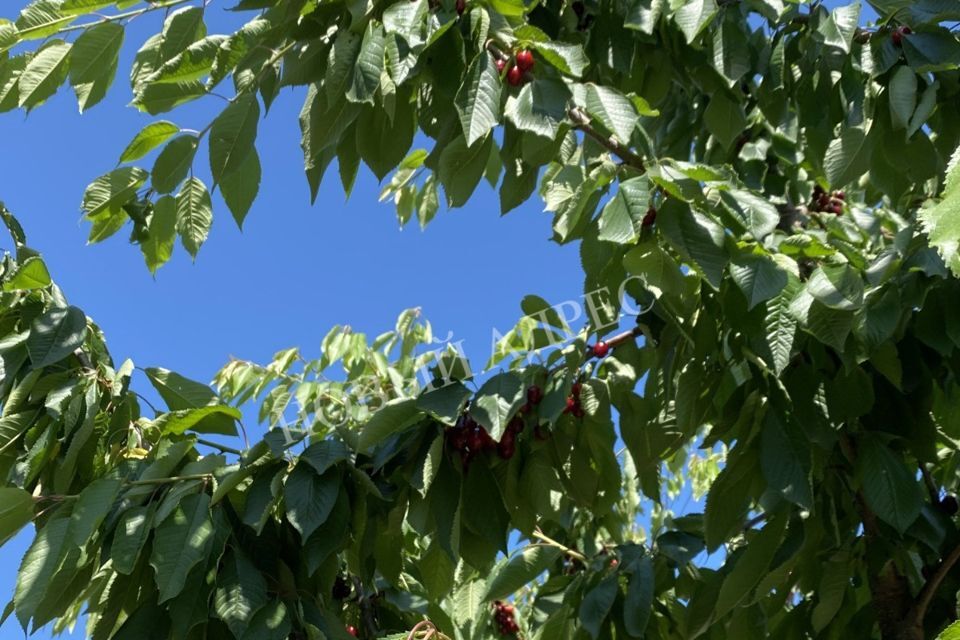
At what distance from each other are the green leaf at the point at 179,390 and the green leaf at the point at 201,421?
0.30ft

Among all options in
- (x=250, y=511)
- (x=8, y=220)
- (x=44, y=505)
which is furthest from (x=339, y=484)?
(x=8, y=220)

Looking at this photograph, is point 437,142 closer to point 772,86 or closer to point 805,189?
point 772,86

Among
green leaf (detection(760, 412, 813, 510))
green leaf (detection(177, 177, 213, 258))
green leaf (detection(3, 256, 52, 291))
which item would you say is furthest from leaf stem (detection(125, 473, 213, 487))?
green leaf (detection(760, 412, 813, 510))

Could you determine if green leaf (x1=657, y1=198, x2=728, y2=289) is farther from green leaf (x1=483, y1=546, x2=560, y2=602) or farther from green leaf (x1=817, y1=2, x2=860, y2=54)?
green leaf (x1=483, y1=546, x2=560, y2=602)

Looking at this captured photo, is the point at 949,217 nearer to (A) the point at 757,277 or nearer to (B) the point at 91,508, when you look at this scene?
(A) the point at 757,277

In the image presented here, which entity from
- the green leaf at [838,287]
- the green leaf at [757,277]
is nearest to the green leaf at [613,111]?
the green leaf at [757,277]

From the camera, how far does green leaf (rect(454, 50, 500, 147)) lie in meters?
1.49

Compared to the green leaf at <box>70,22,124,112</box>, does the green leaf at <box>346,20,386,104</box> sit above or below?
below

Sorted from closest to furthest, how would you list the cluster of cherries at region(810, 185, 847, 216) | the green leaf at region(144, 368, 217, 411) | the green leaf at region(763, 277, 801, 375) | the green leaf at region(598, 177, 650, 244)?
the green leaf at region(598, 177, 650, 244)
the green leaf at region(763, 277, 801, 375)
the green leaf at region(144, 368, 217, 411)
the cluster of cherries at region(810, 185, 847, 216)

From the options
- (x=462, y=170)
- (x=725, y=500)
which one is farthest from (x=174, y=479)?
(x=725, y=500)

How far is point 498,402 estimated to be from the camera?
1.72m

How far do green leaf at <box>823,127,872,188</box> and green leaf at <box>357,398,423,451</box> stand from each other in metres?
0.97

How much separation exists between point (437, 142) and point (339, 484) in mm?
609

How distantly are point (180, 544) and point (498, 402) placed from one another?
0.56 metres
